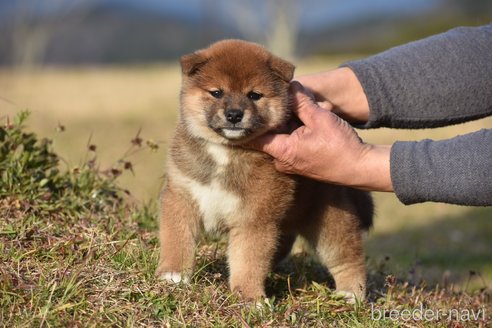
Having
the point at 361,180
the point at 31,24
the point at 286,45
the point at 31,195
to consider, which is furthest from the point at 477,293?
the point at 31,24

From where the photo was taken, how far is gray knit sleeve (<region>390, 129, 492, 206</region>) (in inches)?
142

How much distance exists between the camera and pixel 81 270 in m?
3.39

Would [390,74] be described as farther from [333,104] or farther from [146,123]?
[146,123]

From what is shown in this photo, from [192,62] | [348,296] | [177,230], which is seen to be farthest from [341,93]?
[177,230]

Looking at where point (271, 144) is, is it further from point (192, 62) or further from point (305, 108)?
point (192, 62)

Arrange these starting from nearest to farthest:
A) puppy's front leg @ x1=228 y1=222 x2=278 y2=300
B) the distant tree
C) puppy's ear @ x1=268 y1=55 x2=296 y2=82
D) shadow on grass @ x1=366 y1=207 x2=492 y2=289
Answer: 1. puppy's front leg @ x1=228 y1=222 x2=278 y2=300
2. puppy's ear @ x1=268 y1=55 x2=296 y2=82
3. shadow on grass @ x1=366 y1=207 x2=492 y2=289
4. the distant tree

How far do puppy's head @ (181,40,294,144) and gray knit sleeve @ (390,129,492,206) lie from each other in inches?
28.9

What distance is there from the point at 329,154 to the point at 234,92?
0.63 meters

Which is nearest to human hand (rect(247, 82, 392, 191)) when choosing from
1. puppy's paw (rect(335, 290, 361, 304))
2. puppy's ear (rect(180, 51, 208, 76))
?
puppy's ear (rect(180, 51, 208, 76))

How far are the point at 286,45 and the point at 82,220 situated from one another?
1183 inches

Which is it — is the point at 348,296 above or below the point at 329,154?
below

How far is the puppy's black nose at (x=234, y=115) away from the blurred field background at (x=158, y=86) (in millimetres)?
697

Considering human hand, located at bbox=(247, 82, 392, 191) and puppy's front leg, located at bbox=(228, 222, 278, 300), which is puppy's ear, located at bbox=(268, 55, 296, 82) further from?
puppy's front leg, located at bbox=(228, 222, 278, 300)

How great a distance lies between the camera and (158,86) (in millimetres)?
21688
